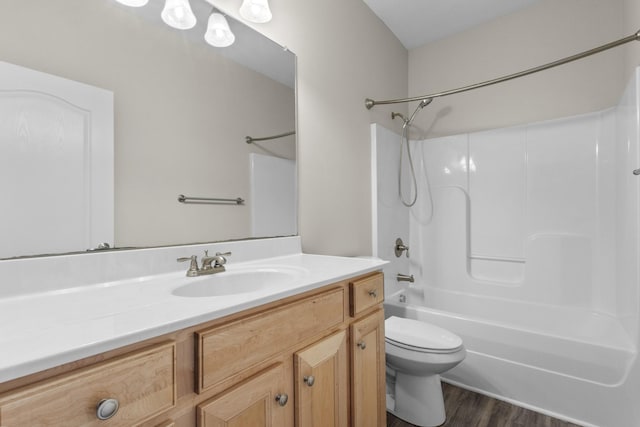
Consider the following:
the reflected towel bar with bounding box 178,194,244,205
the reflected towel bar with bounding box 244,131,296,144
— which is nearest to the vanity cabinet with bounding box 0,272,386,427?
the reflected towel bar with bounding box 178,194,244,205

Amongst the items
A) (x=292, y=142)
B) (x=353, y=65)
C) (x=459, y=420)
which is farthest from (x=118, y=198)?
(x=459, y=420)

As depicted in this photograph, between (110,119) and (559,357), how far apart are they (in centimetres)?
222

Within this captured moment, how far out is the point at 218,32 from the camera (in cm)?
128

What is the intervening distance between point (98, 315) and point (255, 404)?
1.31ft

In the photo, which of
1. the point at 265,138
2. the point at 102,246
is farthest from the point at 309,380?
the point at 265,138

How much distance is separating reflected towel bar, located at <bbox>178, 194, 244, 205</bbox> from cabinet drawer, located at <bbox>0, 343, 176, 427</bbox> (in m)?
0.68

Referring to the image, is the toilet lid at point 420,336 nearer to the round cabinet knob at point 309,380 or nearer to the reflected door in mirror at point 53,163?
the round cabinet knob at point 309,380

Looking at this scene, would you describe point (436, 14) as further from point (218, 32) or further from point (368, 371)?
point (368, 371)

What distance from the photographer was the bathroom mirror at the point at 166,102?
34.2 inches

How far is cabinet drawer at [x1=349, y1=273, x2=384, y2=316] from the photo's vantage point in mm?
1104

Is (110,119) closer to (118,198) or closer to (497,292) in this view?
(118,198)

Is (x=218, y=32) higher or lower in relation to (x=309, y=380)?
higher

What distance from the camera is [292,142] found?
1.59 meters

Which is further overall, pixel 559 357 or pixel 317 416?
pixel 559 357
